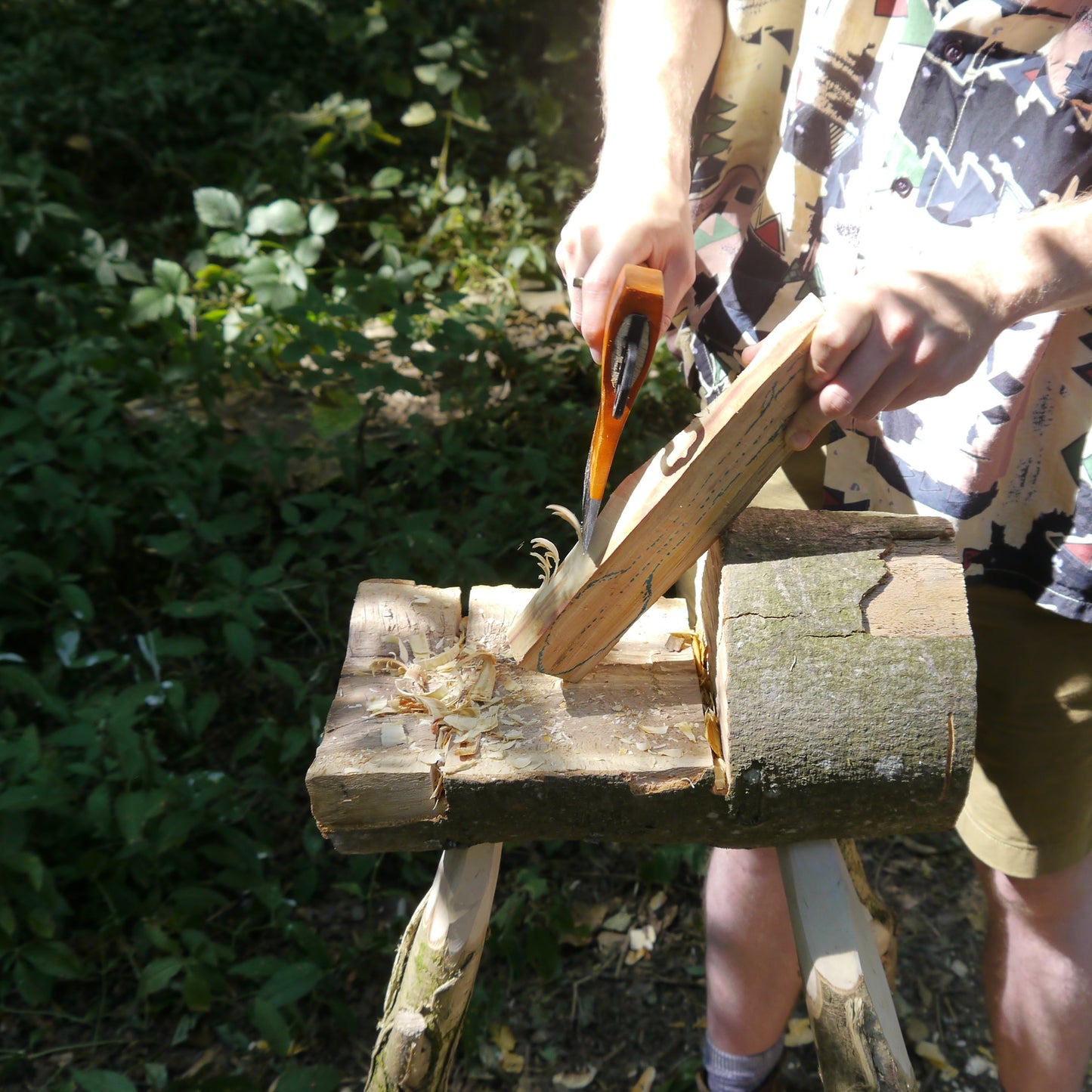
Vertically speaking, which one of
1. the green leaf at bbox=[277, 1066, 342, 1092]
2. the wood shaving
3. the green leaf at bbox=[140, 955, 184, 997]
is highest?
the wood shaving

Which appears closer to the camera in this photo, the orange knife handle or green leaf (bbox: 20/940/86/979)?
the orange knife handle

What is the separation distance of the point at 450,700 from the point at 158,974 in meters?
1.24

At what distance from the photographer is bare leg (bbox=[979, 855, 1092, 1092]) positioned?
163 cm

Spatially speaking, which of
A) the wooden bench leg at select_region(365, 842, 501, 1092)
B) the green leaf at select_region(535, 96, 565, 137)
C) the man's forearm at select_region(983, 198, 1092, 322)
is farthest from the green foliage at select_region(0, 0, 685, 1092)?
the man's forearm at select_region(983, 198, 1092, 322)

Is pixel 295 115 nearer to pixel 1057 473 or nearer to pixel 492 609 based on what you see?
pixel 492 609

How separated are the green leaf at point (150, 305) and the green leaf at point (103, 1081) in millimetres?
2429

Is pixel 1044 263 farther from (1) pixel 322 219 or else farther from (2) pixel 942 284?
(1) pixel 322 219

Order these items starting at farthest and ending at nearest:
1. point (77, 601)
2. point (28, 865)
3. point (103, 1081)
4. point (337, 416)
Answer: point (337, 416) < point (77, 601) < point (28, 865) < point (103, 1081)

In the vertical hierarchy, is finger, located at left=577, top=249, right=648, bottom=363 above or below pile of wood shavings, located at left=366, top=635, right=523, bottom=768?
above

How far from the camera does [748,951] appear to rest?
6.05ft

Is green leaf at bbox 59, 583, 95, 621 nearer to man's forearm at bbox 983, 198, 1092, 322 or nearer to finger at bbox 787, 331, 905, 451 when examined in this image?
finger at bbox 787, 331, 905, 451

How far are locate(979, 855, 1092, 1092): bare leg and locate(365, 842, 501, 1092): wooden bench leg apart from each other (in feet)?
3.22

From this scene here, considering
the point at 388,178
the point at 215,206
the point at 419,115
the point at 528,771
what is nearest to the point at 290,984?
the point at 528,771

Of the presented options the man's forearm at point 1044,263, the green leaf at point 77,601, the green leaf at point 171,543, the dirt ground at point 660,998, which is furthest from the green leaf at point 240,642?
the man's forearm at point 1044,263
